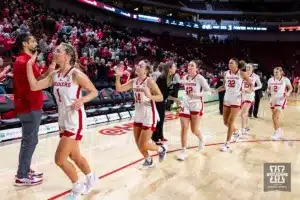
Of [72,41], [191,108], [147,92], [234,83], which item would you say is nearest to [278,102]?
[234,83]

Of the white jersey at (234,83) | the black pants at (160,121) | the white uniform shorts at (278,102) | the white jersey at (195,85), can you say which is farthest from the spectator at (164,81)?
the white uniform shorts at (278,102)

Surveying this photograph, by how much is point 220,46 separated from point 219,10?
4918 mm

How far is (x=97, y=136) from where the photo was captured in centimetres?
809

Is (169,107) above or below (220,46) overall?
below

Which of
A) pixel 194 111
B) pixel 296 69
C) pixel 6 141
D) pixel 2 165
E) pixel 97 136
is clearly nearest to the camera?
pixel 2 165

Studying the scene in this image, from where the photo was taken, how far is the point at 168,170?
18.1 ft

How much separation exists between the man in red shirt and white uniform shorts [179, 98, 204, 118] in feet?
8.64

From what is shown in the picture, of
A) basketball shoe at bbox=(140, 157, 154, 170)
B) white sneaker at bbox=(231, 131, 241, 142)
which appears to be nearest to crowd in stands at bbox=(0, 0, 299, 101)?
basketball shoe at bbox=(140, 157, 154, 170)

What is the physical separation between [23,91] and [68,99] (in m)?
0.96

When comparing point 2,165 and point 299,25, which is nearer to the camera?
point 2,165

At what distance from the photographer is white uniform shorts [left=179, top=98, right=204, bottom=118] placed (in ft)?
20.3

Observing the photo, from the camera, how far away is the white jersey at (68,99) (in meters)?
3.82

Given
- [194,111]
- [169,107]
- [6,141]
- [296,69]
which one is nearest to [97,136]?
[6,141]

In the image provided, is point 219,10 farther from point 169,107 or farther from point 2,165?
point 2,165
